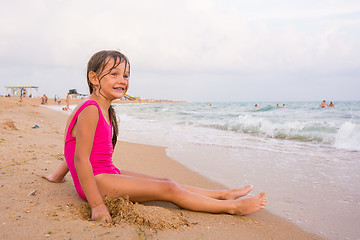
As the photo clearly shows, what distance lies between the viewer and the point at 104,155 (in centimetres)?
212

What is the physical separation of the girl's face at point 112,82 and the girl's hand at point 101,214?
87cm

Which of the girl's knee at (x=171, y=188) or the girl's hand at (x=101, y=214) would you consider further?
the girl's knee at (x=171, y=188)

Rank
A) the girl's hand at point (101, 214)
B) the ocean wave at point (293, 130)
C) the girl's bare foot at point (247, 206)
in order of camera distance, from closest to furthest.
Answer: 1. the girl's hand at point (101, 214)
2. the girl's bare foot at point (247, 206)
3. the ocean wave at point (293, 130)

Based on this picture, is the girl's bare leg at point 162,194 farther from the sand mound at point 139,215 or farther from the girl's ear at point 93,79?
the girl's ear at point 93,79

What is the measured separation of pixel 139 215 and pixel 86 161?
0.53 meters

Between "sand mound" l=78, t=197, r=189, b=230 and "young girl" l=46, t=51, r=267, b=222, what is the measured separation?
0.36ft

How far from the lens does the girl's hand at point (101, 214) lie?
5.71 feet

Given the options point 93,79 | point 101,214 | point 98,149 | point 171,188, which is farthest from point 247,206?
point 93,79

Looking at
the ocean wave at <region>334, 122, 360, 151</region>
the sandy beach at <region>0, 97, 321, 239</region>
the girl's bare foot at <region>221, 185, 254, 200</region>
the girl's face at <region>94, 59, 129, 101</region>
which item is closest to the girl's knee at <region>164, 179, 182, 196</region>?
the sandy beach at <region>0, 97, 321, 239</region>

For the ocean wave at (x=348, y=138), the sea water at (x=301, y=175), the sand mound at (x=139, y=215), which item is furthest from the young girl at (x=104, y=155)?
the ocean wave at (x=348, y=138)

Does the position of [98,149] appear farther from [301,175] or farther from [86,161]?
[301,175]

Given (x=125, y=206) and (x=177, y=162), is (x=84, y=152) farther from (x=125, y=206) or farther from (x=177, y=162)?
(x=177, y=162)

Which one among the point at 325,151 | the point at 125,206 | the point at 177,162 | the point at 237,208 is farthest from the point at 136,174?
the point at 325,151

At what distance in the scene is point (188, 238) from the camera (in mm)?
1631
